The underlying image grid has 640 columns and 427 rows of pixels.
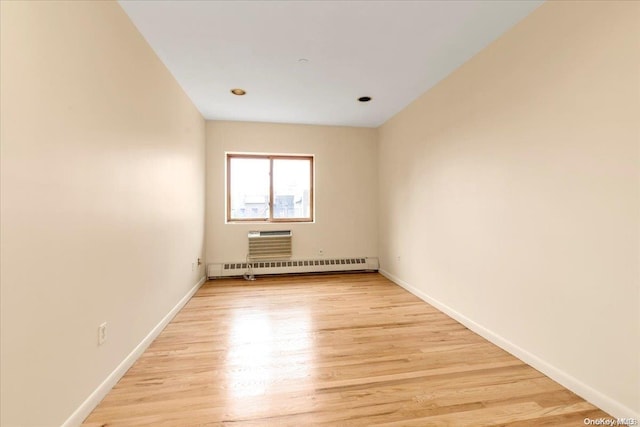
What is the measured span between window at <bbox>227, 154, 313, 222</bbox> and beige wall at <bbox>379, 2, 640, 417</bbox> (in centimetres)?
239

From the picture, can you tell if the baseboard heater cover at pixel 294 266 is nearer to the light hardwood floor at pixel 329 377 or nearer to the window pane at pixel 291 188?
the window pane at pixel 291 188

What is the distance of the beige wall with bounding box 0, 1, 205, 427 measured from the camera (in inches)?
41.9

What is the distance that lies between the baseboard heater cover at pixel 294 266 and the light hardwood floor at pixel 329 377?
1428mm

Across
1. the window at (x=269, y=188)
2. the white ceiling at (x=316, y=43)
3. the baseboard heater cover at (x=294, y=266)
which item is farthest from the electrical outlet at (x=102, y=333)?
Result: the window at (x=269, y=188)

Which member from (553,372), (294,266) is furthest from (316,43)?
(294,266)

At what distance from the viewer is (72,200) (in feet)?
4.50

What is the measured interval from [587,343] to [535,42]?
196cm

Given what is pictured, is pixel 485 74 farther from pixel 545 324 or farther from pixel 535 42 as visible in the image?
pixel 545 324

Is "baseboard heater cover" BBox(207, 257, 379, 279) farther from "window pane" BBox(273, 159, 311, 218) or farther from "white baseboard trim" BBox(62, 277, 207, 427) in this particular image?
"white baseboard trim" BBox(62, 277, 207, 427)

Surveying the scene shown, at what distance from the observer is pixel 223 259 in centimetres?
438

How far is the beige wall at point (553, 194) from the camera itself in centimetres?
144

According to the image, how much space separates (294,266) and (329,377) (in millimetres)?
2824

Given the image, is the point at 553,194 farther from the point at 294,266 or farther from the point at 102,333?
the point at 294,266

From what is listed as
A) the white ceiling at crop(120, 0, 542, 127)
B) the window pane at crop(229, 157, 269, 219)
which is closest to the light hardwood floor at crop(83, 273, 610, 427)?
the window pane at crop(229, 157, 269, 219)
